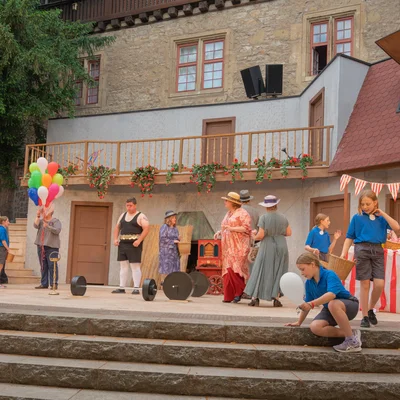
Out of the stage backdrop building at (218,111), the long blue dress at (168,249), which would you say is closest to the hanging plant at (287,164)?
the stage backdrop building at (218,111)

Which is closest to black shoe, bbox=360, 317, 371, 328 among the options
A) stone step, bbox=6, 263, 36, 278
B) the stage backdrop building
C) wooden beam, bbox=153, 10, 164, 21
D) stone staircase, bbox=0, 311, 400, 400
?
stone staircase, bbox=0, 311, 400, 400

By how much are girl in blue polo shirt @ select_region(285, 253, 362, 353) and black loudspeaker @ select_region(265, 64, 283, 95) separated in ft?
38.3

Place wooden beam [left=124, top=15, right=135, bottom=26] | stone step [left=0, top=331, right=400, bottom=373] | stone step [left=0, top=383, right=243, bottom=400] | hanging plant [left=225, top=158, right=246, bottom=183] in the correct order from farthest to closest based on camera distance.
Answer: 1. wooden beam [left=124, top=15, right=135, bottom=26]
2. hanging plant [left=225, top=158, right=246, bottom=183]
3. stone step [left=0, top=331, right=400, bottom=373]
4. stone step [left=0, top=383, right=243, bottom=400]

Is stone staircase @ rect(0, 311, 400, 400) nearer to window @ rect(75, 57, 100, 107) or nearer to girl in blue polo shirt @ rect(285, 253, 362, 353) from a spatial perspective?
girl in blue polo shirt @ rect(285, 253, 362, 353)

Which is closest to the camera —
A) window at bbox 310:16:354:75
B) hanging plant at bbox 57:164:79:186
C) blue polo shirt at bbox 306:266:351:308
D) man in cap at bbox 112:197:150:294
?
blue polo shirt at bbox 306:266:351:308

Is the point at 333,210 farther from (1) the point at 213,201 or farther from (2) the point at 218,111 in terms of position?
(2) the point at 218,111

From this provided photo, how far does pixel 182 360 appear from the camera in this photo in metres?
5.22

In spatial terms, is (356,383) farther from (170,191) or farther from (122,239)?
(170,191)

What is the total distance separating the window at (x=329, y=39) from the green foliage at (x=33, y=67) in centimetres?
664

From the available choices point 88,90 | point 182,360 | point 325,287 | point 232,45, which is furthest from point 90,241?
point 325,287

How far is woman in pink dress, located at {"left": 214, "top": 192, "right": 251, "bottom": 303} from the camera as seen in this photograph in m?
8.40

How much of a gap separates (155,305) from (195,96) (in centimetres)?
1160

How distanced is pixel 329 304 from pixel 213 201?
9.98 meters

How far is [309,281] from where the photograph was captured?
543cm
